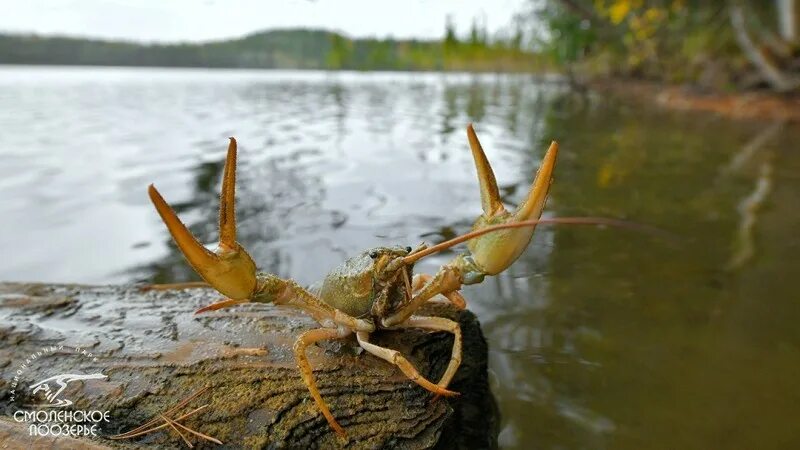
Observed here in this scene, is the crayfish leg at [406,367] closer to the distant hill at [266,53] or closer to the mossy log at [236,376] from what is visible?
the mossy log at [236,376]

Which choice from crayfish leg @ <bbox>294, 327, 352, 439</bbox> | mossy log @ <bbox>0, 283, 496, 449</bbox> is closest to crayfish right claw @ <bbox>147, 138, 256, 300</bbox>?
crayfish leg @ <bbox>294, 327, 352, 439</bbox>

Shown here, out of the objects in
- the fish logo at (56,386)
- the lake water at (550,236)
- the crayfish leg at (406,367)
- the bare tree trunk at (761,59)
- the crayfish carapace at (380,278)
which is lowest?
the lake water at (550,236)

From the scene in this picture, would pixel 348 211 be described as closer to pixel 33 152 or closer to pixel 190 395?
pixel 190 395

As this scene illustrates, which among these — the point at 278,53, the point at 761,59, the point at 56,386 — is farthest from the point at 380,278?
the point at 278,53

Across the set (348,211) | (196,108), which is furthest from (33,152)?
(196,108)

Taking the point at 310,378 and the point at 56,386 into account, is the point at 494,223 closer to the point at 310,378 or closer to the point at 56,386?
the point at 310,378

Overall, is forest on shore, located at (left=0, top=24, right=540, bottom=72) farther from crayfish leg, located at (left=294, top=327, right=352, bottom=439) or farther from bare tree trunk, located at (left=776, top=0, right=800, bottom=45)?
crayfish leg, located at (left=294, top=327, right=352, bottom=439)

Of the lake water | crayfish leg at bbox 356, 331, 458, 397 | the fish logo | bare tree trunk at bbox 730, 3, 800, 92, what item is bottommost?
the lake water

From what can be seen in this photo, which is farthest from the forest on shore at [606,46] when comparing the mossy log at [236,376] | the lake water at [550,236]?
the mossy log at [236,376]

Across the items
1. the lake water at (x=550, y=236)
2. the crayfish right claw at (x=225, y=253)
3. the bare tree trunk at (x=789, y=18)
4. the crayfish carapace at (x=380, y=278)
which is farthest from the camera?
the bare tree trunk at (x=789, y=18)
